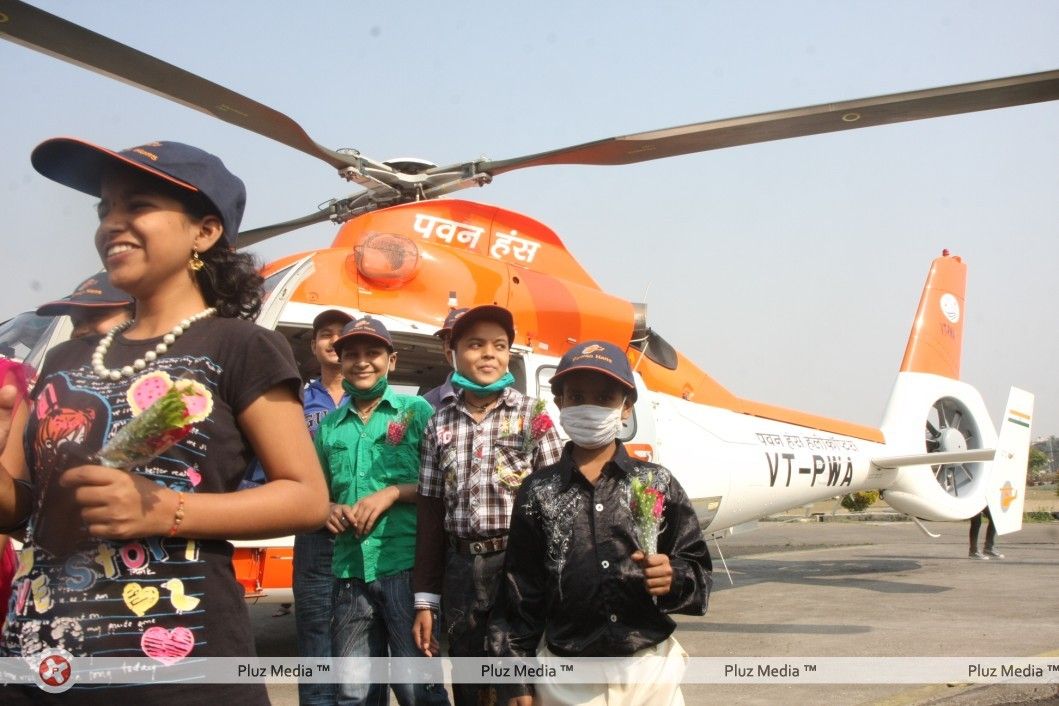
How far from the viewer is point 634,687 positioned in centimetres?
234

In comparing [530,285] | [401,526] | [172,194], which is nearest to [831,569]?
[530,285]

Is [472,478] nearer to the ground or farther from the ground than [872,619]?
farther from the ground

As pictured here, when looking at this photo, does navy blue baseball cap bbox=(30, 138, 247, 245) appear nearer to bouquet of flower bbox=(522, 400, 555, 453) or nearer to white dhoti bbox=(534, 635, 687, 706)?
white dhoti bbox=(534, 635, 687, 706)

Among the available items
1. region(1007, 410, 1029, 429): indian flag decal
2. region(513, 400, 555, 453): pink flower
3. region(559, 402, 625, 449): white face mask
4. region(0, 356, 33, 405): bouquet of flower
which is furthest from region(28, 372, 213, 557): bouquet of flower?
region(1007, 410, 1029, 429): indian flag decal

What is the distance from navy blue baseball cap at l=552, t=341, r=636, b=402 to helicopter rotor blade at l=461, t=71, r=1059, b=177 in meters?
2.81

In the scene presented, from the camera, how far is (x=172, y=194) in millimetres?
1484

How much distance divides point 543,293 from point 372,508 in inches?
133

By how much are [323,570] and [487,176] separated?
3737 mm

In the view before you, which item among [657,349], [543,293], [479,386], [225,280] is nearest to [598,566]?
[479,386]

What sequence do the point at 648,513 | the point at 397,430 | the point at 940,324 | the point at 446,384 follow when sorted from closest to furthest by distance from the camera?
the point at 648,513 → the point at 397,430 → the point at 446,384 → the point at 940,324

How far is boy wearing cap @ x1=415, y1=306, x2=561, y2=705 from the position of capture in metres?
2.96

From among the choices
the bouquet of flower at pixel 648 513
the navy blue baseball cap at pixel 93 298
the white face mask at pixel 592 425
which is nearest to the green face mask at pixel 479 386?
the white face mask at pixel 592 425

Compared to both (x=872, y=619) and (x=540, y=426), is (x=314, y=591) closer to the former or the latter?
(x=540, y=426)

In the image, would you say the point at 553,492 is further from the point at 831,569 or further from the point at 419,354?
the point at 831,569
